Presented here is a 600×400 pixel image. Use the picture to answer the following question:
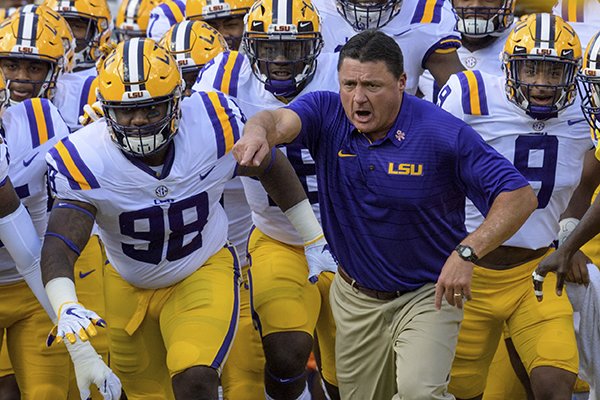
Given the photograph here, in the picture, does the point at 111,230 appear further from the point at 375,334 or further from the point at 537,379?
the point at 537,379

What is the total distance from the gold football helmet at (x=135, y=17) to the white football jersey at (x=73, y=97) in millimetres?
1816

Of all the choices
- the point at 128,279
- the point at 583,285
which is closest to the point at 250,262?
the point at 128,279

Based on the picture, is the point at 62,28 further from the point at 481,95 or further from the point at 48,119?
the point at 481,95

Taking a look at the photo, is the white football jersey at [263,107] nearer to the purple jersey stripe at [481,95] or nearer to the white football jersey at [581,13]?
the purple jersey stripe at [481,95]

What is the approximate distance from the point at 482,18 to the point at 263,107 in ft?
4.10

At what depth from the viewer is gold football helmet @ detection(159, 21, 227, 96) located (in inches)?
258

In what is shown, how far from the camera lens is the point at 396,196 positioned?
4.83m

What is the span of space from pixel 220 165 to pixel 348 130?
0.65 m

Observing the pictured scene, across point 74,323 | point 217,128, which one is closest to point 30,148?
point 217,128

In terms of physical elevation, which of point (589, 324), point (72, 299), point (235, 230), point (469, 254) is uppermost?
point (469, 254)

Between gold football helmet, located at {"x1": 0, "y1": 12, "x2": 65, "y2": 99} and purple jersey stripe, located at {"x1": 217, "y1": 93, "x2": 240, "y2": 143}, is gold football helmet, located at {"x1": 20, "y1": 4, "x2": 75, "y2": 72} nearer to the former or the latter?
gold football helmet, located at {"x1": 0, "y1": 12, "x2": 65, "y2": 99}

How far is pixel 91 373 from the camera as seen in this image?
487 cm

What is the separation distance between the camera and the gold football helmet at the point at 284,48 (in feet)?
19.3

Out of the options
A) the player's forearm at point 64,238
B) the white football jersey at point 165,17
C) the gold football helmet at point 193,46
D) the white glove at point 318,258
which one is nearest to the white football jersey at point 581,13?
the gold football helmet at point 193,46
